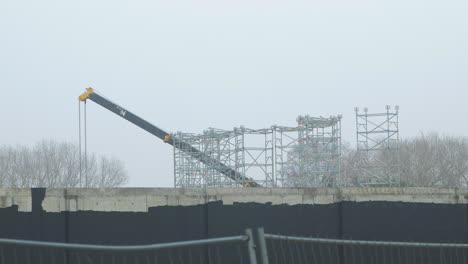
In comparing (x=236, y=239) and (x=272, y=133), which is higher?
(x=272, y=133)

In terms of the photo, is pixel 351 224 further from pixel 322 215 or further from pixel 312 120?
pixel 312 120

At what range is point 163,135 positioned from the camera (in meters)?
34.5

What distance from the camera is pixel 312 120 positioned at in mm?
28844

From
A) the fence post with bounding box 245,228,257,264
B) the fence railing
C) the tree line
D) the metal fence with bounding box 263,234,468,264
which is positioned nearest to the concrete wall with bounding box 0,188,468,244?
the metal fence with bounding box 263,234,468,264

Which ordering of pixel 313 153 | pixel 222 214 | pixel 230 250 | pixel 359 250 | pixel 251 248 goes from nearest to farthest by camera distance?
1. pixel 251 248
2. pixel 230 250
3. pixel 359 250
4. pixel 222 214
5. pixel 313 153

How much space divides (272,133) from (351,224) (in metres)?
18.4

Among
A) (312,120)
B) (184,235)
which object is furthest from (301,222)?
(312,120)

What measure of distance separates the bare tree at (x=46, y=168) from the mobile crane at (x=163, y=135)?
34.1 ft

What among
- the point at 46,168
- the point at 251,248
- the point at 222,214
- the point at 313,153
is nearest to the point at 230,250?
the point at 251,248

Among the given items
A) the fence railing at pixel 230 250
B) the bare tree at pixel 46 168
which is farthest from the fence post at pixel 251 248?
the bare tree at pixel 46 168

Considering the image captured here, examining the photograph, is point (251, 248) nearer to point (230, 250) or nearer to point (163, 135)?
point (230, 250)

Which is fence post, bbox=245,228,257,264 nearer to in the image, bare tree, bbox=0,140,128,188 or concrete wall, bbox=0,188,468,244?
concrete wall, bbox=0,188,468,244

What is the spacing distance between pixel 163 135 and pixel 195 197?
23545 mm

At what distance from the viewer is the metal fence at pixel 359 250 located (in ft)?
17.7
